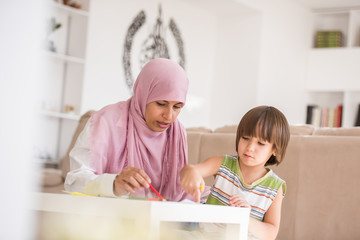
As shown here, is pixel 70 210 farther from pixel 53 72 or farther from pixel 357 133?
pixel 53 72

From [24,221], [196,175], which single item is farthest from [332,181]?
[24,221]

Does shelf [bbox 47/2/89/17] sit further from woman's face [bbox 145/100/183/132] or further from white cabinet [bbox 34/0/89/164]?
woman's face [bbox 145/100/183/132]

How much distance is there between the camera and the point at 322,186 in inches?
84.1

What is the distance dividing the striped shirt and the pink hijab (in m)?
0.27

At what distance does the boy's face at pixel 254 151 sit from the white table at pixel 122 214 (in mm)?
404

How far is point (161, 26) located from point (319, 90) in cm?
219

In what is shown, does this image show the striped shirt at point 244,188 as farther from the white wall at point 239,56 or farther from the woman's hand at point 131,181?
the white wall at point 239,56

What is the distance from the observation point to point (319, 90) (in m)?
6.46

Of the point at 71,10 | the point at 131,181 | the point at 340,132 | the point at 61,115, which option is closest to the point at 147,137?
the point at 131,181

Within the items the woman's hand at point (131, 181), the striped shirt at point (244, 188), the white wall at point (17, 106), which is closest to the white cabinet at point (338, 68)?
the striped shirt at point (244, 188)

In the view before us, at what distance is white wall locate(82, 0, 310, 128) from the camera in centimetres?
594

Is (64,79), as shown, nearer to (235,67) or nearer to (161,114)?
(235,67)

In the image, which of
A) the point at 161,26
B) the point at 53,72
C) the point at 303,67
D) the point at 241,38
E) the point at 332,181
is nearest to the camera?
the point at 332,181

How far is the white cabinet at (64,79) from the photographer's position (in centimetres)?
494
